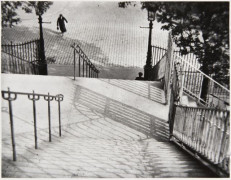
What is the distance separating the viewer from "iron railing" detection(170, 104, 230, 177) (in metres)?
3.15

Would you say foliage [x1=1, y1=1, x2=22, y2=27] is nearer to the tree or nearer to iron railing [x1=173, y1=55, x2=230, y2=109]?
the tree

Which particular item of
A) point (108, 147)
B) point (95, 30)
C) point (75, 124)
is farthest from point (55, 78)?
point (95, 30)

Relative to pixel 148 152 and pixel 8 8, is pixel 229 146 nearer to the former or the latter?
pixel 148 152

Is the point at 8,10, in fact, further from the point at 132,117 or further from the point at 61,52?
the point at 61,52

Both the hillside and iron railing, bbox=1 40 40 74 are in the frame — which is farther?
the hillside

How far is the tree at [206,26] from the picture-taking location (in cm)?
344

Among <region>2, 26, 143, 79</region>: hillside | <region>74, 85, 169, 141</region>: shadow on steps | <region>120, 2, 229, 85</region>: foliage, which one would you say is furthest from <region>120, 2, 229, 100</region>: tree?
<region>2, 26, 143, 79</region>: hillside

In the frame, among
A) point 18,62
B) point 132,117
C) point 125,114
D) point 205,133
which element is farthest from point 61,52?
point 205,133

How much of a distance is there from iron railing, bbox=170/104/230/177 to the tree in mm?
1027

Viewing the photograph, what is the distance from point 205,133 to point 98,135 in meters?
2.33

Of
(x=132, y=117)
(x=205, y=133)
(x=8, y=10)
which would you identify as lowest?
(x=132, y=117)

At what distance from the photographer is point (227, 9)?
3.34 meters

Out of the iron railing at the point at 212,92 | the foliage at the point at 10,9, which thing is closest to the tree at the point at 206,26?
the iron railing at the point at 212,92

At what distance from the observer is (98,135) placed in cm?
505
